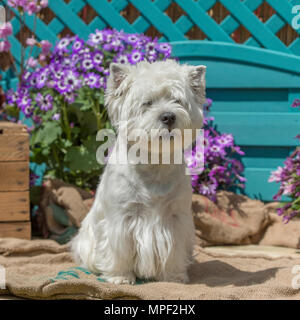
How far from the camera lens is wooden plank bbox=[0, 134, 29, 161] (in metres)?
3.20

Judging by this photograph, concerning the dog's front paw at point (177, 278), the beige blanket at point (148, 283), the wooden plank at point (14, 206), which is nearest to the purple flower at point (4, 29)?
the wooden plank at point (14, 206)

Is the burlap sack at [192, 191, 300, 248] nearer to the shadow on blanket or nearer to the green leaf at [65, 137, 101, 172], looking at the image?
the shadow on blanket

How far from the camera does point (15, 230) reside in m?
3.23

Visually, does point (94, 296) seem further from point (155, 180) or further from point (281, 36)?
point (281, 36)

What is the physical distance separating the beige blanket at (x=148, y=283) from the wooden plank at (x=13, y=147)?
50 centimetres

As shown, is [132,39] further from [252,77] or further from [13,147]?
[13,147]

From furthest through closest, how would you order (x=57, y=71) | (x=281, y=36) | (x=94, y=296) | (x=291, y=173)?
(x=281, y=36), (x=57, y=71), (x=291, y=173), (x=94, y=296)

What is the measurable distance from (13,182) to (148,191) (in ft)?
3.84

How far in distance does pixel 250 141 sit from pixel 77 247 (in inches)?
60.9

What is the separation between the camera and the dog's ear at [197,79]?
239 cm

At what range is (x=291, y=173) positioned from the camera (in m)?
3.26

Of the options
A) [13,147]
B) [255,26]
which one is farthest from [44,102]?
[255,26]

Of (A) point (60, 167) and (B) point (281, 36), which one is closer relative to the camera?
(A) point (60, 167)

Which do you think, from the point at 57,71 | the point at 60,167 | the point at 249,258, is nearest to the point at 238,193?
the point at 249,258
